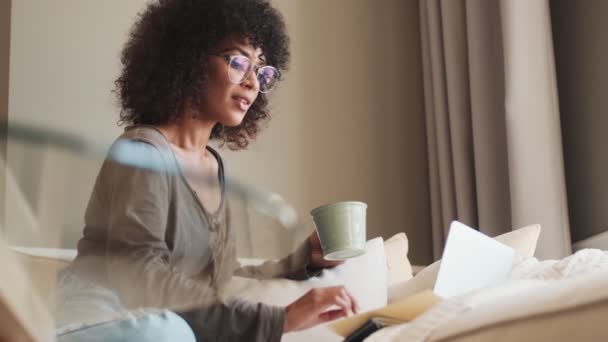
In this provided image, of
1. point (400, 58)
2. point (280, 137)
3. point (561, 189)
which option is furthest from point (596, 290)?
point (400, 58)

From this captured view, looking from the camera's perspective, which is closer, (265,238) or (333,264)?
(265,238)

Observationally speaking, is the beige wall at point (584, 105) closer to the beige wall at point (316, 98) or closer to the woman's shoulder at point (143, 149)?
the beige wall at point (316, 98)

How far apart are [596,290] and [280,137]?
67cm

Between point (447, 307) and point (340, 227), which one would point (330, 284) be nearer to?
point (340, 227)

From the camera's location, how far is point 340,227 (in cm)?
79

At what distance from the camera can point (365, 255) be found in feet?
3.14

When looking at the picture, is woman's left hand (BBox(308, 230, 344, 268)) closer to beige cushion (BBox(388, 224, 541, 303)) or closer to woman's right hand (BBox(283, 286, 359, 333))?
woman's right hand (BBox(283, 286, 359, 333))

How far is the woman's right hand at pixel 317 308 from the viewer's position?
72 centimetres

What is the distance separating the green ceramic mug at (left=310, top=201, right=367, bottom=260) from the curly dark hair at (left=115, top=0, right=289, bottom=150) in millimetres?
126

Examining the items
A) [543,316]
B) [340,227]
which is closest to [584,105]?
[340,227]

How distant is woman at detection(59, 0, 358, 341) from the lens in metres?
0.55

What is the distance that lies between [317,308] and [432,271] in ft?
1.18

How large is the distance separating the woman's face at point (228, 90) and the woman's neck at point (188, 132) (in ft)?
0.04

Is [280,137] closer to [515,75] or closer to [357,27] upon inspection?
[357,27]
